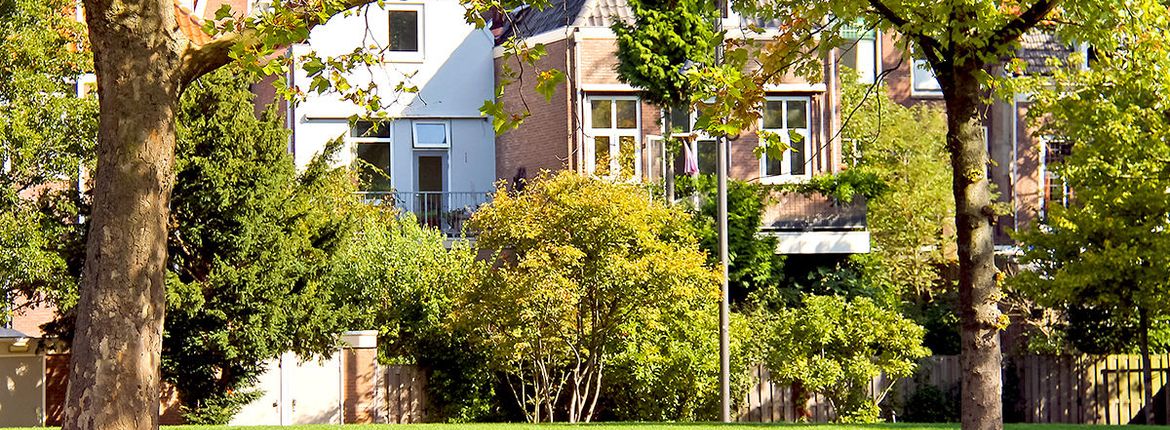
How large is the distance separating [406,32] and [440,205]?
12.9ft

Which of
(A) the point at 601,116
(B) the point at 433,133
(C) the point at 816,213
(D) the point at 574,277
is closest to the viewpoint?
(D) the point at 574,277

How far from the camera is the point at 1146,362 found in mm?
30766

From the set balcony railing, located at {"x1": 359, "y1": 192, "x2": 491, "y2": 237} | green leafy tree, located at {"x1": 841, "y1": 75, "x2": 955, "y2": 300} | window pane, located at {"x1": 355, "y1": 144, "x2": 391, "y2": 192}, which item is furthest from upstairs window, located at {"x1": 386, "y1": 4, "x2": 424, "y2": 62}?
green leafy tree, located at {"x1": 841, "y1": 75, "x2": 955, "y2": 300}

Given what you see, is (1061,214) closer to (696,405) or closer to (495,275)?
(696,405)

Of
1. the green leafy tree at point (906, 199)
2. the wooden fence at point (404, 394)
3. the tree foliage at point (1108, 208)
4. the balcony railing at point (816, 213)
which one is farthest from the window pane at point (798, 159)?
the wooden fence at point (404, 394)

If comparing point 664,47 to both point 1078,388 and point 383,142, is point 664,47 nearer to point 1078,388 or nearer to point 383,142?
point 383,142

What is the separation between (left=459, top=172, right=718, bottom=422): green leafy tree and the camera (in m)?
26.7

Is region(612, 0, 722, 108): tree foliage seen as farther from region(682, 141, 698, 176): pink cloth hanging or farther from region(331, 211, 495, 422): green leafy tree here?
region(331, 211, 495, 422): green leafy tree

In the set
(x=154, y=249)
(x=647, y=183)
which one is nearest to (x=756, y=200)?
(x=647, y=183)

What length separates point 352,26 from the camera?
36.1m

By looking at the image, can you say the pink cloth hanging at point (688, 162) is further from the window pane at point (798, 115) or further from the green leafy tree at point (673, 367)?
the window pane at point (798, 115)

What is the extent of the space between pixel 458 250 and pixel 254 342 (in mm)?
6228

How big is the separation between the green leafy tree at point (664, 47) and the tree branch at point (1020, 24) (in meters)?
19.7

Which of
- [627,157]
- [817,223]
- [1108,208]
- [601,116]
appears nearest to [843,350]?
[1108,208]
